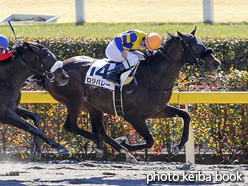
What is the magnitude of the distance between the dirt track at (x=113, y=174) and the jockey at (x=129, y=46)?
1033 millimetres

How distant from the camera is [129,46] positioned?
691cm

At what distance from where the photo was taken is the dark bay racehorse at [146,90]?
22.1ft

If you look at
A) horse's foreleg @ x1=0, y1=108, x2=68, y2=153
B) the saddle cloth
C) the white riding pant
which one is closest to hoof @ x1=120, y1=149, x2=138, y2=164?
the saddle cloth

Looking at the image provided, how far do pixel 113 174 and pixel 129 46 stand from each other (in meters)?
1.51

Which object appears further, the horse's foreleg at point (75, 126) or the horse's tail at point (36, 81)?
the horse's tail at point (36, 81)

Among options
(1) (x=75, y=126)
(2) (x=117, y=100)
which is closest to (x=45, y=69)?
(2) (x=117, y=100)

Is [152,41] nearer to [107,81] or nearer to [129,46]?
[129,46]

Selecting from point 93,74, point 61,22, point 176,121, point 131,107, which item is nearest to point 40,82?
point 93,74

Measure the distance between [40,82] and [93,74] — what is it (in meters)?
0.73

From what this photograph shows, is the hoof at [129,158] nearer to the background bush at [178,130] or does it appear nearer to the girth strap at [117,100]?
the girth strap at [117,100]

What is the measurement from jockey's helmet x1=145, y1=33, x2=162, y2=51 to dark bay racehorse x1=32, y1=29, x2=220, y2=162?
0.10 meters

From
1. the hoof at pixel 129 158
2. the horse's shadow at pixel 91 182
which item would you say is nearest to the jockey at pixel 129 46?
the hoof at pixel 129 158

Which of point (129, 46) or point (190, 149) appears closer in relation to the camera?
point (129, 46)

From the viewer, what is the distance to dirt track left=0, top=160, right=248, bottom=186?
5789mm
